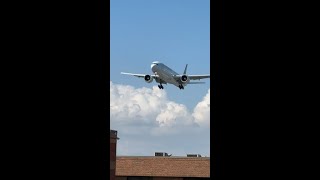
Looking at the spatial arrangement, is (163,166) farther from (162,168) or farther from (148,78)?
(148,78)

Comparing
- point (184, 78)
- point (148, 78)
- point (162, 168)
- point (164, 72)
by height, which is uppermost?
point (164, 72)

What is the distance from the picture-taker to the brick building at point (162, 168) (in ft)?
79.0

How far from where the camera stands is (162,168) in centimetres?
2477

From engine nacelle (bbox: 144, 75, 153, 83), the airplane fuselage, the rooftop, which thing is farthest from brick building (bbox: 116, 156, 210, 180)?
the airplane fuselage

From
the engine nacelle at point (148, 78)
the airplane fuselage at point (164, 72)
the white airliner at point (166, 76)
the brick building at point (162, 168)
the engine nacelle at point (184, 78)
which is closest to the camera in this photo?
the brick building at point (162, 168)

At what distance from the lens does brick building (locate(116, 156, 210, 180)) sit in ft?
79.0

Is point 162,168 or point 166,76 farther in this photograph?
point 166,76

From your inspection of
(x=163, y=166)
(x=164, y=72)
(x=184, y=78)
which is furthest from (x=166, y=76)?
(x=163, y=166)

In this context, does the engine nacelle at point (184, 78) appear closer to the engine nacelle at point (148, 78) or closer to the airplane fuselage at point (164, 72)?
the airplane fuselage at point (164, 72)

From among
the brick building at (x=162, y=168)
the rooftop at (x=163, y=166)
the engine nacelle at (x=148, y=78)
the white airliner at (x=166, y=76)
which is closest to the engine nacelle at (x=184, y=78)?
the white airliner at (x=166, y=76)

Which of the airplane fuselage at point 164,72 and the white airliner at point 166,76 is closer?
the white airliner at point 166,76
